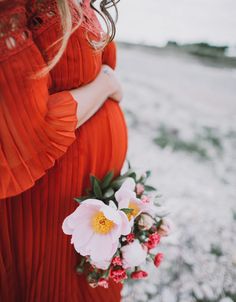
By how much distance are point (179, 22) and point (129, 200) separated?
426cm

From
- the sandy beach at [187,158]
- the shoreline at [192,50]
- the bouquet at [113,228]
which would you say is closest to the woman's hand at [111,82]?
the bouquet at [113,228]

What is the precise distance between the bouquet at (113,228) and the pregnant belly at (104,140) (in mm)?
A: 41

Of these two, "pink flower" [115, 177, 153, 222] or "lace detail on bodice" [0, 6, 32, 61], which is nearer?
"lace detail on bodice" [0, 6, 32, 61]

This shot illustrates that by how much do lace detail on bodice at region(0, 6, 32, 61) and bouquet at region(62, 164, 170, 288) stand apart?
1.34ft

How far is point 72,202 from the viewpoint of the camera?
1130 millimetres

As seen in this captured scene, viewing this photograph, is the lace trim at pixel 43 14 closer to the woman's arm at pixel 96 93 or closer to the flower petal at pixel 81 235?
the woman's arm at pixel 96 93

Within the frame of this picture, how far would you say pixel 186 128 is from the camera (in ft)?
10.6

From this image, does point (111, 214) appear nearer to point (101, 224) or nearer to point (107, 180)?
point (101, 224)

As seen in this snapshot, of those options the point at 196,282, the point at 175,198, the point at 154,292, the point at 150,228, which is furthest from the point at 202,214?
the point at 150,228

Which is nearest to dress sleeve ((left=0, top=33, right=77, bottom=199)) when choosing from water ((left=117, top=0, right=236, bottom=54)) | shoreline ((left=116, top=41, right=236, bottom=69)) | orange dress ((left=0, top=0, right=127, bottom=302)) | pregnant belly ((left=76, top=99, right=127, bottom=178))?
orange dress ((left=0, top=0, right=127, bottom=302))

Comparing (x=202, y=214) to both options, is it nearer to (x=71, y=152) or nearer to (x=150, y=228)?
(x=150, y=228)

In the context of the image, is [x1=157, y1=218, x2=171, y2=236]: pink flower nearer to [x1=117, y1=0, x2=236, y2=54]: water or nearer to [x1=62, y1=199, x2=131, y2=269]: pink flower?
[x1=62, y1=199, x2=131, y2=269]: pink flower

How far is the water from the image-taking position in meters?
4.71

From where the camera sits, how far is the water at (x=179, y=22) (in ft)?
15.5
